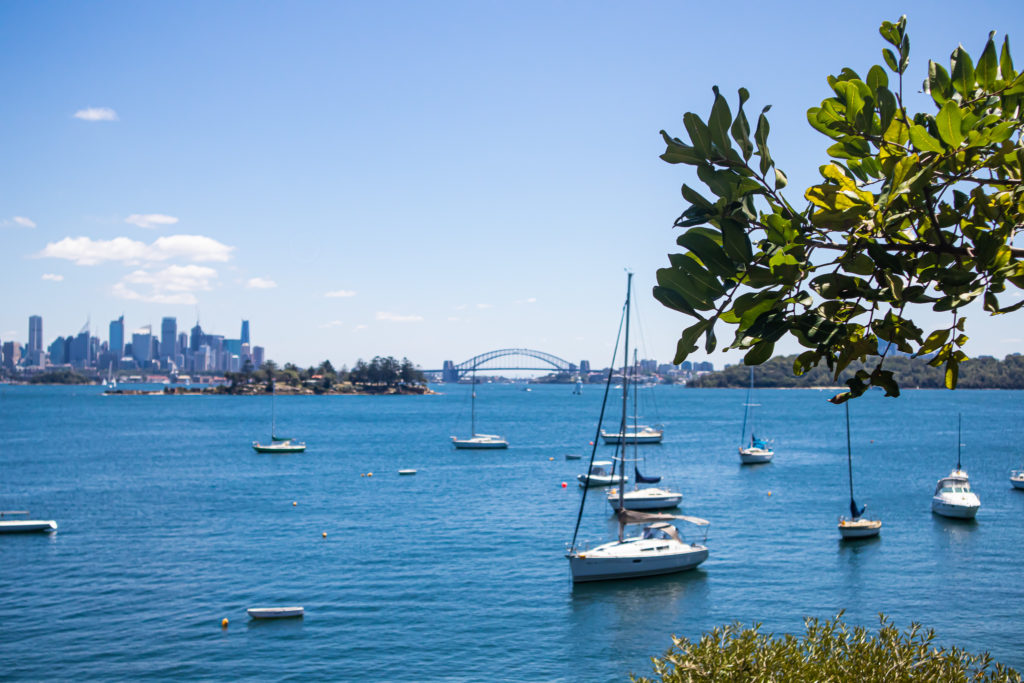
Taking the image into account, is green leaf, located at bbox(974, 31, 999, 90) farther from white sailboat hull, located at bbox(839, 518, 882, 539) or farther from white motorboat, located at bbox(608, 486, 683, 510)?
white motorboat, located at bbox(608, 486, 683, 510)

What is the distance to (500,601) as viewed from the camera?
29359 millimetres

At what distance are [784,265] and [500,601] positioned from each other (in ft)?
93.9

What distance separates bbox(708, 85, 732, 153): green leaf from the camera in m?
2.36

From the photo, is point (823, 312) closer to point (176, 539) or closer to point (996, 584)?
point (996, 584)

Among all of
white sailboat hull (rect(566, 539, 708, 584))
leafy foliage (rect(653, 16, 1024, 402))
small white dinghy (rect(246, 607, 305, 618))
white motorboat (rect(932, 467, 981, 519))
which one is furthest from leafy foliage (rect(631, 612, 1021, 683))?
white motorboat (rect(932, 467, 981, 519))

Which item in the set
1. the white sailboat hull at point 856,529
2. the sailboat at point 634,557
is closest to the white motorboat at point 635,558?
the sailboat at point 634,557

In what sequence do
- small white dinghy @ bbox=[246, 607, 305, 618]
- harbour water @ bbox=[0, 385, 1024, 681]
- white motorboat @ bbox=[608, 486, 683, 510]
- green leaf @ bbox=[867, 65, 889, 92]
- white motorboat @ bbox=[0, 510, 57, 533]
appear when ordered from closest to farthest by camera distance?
1. green leaf @ bbox=[867, 65, 889, 92]
2. harbour water @ bbox=[0, 385, 1024, 681]
3. small white dinghy @ bbox=[246, 607, 305, 618]
4. white motorboat @ bbox=[0, 510, 57, 533]
5. white motorboat @ bbox=[608, 486, 683, 510]

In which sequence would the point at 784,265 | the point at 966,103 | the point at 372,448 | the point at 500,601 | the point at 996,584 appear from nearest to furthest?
the point at 784,265 → the point at 966,103 → the point at 500,601 → the point at 996,584 → the point at 372,448

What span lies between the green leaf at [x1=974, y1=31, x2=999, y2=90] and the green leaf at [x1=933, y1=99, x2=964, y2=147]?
62 centimetres

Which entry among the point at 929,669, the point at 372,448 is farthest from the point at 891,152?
the point at 372,448

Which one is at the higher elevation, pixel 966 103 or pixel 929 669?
pixel 966 103

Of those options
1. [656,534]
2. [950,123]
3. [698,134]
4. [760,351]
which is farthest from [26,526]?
[950,123]

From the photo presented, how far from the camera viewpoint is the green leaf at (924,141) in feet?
7.43

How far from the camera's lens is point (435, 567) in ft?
113
